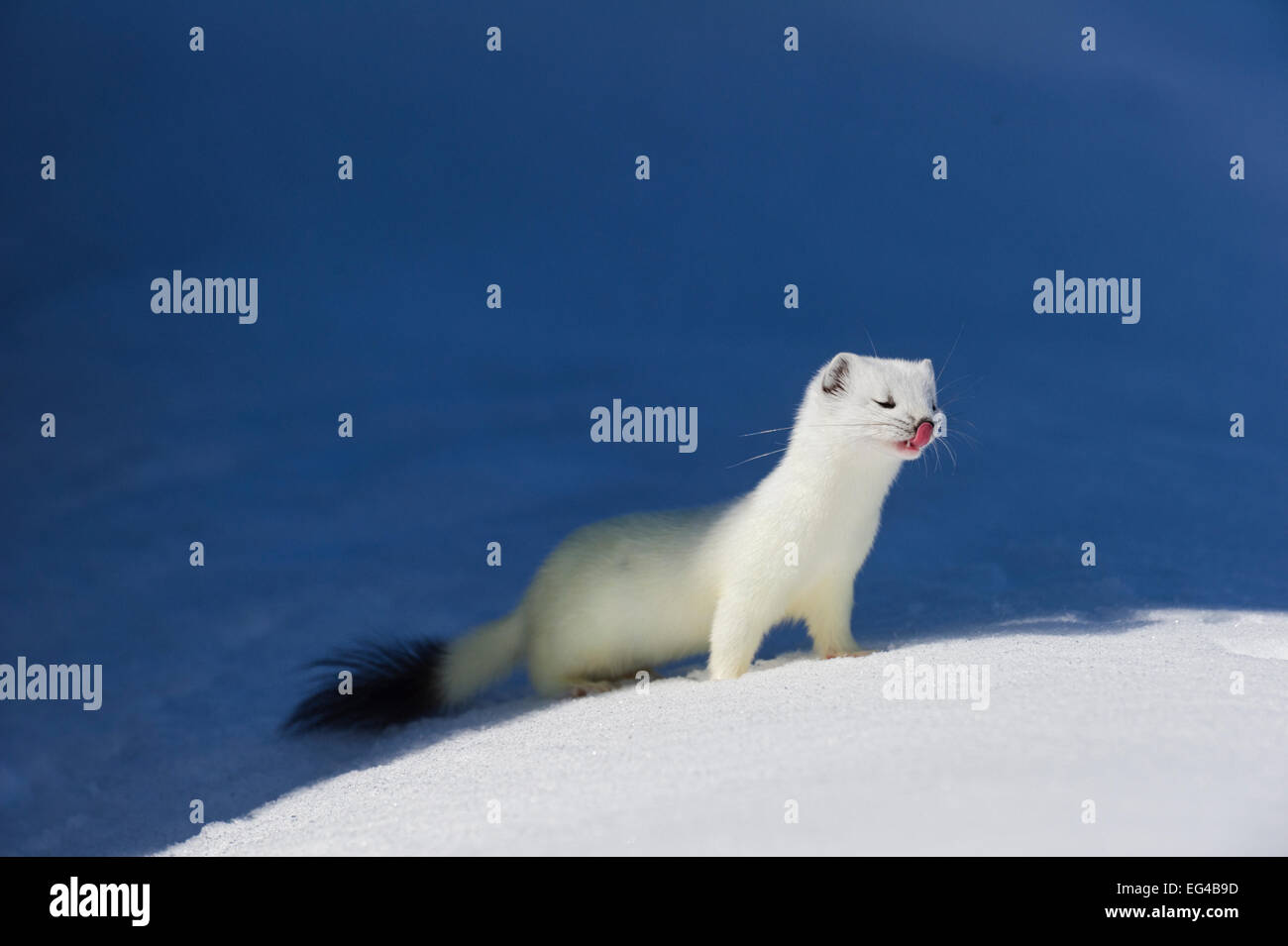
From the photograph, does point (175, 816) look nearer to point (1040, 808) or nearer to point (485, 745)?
point (485, 745)

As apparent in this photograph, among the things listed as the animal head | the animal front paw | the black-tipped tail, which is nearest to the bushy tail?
the black-tipped tail

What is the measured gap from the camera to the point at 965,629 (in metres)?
3.31

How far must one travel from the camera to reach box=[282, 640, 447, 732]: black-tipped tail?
327 cm

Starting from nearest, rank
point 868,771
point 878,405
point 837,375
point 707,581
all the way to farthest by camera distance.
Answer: point 868,771 < point 878,405 < point 837,375 < point 707,581

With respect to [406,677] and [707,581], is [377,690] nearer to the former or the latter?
[406,677]

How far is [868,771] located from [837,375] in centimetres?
120

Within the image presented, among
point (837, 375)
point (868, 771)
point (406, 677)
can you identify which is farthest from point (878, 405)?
point (406, 677)

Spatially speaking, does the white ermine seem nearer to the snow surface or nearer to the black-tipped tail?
the black-tipped tail

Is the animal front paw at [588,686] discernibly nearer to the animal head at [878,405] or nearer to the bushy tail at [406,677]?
the bushy tail at [406,677]

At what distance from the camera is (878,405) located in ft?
9.32

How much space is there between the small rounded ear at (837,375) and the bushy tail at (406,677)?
1181mm

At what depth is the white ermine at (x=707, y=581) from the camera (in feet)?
9.59

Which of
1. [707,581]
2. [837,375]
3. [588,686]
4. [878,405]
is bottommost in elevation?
[588,686]

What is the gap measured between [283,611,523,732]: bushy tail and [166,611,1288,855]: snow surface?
321mm
